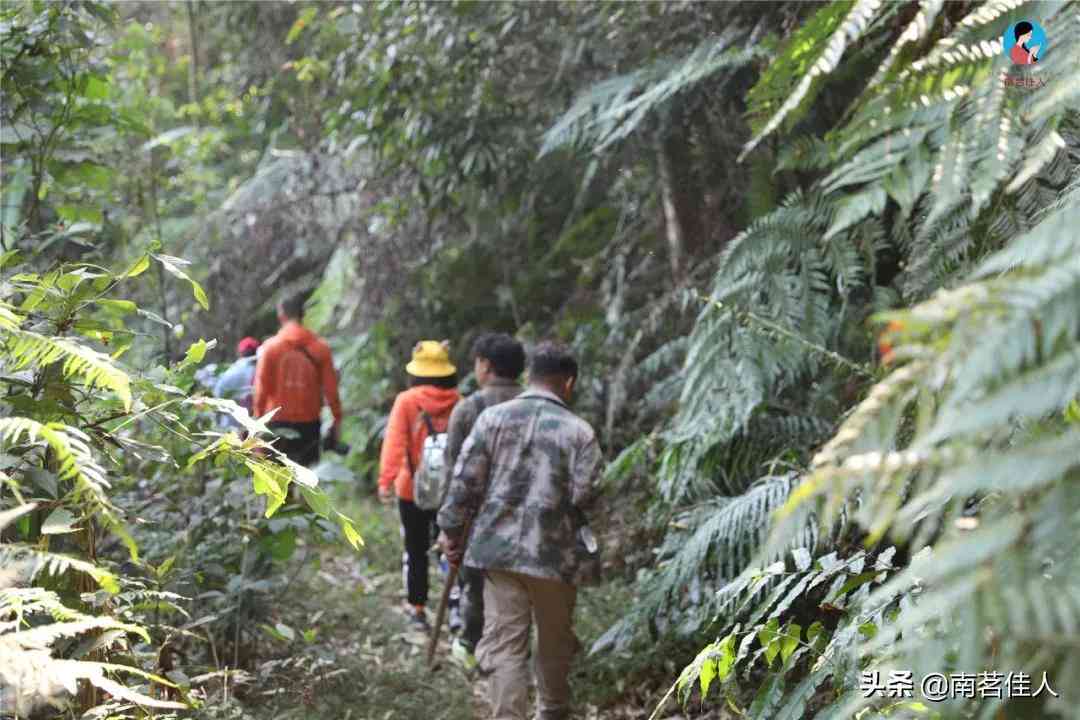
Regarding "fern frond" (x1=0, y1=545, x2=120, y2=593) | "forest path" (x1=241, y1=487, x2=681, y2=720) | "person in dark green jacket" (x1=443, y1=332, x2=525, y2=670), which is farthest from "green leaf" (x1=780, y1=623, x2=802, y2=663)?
"person in dark green jacket" (x1=443, y1=332, x2=525, y2=670)

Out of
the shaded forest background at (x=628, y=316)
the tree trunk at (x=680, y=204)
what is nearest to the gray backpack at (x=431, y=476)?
the shaded forest background at (x=628, y=316)

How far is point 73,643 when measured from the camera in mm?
2648

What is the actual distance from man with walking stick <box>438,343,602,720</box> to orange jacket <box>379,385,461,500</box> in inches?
60.7

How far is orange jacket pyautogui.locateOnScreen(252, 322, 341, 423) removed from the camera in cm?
712

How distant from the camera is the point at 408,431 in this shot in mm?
6152

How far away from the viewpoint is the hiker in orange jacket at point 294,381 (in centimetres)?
713

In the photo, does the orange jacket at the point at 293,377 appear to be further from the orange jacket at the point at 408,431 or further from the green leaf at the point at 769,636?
the green leaf at the point at 769,636

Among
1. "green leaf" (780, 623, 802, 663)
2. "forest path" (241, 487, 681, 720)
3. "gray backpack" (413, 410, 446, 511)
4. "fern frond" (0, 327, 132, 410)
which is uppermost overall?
"fern frond" (0, 327, 132, 410)

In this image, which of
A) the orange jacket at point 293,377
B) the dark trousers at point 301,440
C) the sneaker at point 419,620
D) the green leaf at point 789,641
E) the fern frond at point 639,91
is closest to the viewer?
the green leaf at point 789,641

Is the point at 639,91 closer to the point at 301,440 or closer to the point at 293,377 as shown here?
the point at 293,377

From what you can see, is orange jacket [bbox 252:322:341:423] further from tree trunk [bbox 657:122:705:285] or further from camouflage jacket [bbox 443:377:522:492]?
tree trunk [bbox 657:122:705:285]

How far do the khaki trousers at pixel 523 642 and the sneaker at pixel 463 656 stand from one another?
1.06m

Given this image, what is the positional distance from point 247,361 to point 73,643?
5.07m

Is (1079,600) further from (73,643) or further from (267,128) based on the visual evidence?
(267,128)
